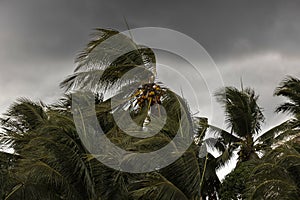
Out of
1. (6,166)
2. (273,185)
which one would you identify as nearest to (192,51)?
(273,185)

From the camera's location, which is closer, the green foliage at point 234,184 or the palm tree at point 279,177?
the palm tree at point 279,177

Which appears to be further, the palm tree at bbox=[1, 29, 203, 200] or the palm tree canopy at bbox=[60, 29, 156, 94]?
the palm tree canopy at bbox=[60, 29, 156, 94]

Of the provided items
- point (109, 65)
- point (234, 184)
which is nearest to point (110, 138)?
point (109, 65)

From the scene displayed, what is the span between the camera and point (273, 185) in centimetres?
1173

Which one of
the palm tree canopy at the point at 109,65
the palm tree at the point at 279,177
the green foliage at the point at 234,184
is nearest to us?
the palm tree at the point at 279,177

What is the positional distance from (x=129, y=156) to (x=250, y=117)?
970 cm

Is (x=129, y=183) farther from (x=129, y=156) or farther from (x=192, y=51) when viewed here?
(x=192, y=51)

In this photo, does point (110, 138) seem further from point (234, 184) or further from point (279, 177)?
point (234, 184)

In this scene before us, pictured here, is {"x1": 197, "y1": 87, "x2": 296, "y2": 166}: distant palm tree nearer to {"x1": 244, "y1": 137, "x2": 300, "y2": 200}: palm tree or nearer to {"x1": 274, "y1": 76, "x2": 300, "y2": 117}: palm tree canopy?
{"x1": 274, "y1": 76, "x2": 300, "y2": 117}: palm tree canopy

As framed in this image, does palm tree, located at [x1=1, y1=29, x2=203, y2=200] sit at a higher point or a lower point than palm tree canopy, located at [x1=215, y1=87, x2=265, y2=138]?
lower

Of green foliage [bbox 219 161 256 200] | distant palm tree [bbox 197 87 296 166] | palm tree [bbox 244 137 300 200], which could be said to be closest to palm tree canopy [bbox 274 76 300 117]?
distant palm tree [bbox 197 87 296 166]

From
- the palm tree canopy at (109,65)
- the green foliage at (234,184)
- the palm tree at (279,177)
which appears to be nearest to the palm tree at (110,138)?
the palm tree canopy at (109,65)

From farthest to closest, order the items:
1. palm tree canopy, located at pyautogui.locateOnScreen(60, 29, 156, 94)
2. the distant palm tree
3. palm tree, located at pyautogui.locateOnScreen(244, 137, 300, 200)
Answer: the distant palm tree, palm tree canopy, located at pyautogui.locateOnScreen(60, 29, 156, 94), palm tree, located at pyautogui.locateOnScreen(244, 137, 300, 200)

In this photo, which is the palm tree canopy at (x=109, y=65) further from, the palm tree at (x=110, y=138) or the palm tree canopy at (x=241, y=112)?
the palm tree canopy at (x=241, y=112)
